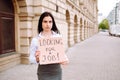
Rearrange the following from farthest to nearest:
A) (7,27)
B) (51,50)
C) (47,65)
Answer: (7,27) → (51,50) → (47,65)

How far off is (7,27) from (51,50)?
7.53m

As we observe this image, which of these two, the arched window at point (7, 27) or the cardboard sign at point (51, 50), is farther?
the arched window at point (7, 27)

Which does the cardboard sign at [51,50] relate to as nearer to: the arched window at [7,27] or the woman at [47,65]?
the woman at [47,65]

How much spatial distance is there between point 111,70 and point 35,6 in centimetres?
475

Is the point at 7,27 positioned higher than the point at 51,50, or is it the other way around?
the point at 7,27

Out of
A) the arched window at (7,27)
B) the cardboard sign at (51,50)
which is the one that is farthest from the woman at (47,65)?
the arched window at (7,27)

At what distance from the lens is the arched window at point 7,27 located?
10.5m

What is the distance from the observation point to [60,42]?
12.9ft

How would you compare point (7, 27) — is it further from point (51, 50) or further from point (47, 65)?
point (47, 65)

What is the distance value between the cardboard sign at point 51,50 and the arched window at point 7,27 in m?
6.92

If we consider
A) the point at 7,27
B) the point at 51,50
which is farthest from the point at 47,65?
the point at 7,27

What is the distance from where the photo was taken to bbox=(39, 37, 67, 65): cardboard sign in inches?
150

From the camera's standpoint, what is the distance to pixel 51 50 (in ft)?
12.8

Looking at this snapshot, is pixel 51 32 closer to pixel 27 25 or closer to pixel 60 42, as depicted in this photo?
pixel 60 42
